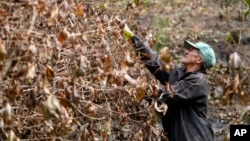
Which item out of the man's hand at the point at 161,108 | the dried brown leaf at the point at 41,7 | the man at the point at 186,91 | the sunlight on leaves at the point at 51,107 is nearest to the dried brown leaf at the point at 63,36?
the dried brown leaf at the point at 41,7

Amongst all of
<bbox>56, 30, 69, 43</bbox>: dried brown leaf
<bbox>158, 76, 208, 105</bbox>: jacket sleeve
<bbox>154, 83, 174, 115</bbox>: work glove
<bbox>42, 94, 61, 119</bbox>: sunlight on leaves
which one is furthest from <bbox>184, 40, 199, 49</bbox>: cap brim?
<bbox>42, 94, 61, 119</bbox>: sunlight on leaves

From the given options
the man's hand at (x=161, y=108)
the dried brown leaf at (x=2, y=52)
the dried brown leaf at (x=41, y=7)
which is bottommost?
the man's hand at (x=161, y=108)

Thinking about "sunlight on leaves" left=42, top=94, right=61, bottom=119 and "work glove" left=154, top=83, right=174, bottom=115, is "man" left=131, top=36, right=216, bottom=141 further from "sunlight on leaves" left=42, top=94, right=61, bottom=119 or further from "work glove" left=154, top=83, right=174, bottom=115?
"sunlight on leaves" left=42, top=94, right=61, bottom=119

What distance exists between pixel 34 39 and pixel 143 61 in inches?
67.4

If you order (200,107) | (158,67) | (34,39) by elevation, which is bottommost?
(200,107)

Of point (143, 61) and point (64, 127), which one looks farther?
point (143, 61)

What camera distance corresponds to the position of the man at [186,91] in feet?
16.2

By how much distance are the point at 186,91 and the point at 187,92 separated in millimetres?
16

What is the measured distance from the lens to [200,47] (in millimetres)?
5195

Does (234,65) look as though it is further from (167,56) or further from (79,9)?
(79,9)

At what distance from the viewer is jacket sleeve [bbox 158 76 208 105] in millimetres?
4801

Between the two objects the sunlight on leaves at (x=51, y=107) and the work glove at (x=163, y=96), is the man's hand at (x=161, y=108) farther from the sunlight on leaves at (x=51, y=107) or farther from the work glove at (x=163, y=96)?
the sunlight on leaves at (x=51, y=107)

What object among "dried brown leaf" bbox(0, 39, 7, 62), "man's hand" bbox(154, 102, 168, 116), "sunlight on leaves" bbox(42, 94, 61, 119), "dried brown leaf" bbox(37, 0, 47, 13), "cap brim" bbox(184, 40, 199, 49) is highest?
"dried brown leaf" bbox(37, 0, 47, 13)

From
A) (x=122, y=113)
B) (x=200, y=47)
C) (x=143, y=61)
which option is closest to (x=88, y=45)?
(x=122, y=113)
